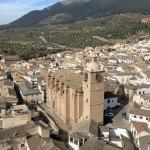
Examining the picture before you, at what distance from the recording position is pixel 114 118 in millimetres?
46406

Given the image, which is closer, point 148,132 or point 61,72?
point 148,132

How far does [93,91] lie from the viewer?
42.5m

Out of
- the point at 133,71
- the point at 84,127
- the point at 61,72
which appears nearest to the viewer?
the point at 84,127

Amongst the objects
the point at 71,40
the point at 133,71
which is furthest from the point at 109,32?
the point at 133,71

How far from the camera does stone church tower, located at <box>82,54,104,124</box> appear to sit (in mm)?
42156

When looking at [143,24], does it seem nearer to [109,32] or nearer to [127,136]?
[109,32]

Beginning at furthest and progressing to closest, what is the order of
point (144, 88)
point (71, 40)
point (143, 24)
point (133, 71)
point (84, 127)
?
point (143, 24), point (71, 40), point (133, 71), point (144, 88), point (84, 127)

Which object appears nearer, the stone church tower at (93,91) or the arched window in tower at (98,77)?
the stone church tower at (93,91)

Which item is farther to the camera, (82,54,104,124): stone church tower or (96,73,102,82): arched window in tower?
(96,73,102,82): arched window in tower

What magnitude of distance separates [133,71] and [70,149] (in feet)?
127

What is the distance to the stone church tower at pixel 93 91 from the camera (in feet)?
138

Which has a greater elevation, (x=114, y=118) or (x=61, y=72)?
(x=61, y=72)

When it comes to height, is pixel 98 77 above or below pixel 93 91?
above

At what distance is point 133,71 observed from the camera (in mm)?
73875
